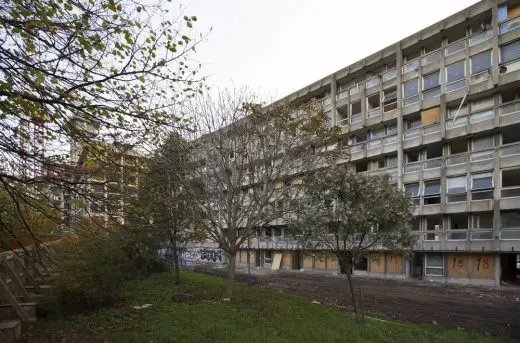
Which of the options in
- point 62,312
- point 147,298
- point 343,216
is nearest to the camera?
point 343,216

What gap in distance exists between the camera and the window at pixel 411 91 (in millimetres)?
30489

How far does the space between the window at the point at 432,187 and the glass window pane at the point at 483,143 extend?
11.2 ft

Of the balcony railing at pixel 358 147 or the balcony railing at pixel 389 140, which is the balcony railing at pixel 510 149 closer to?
the balcony railing at pixel 389 140

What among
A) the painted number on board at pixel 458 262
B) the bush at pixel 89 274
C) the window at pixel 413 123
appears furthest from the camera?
the window at pixel 413 123

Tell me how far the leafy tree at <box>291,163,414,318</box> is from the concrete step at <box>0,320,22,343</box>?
713 centimetres

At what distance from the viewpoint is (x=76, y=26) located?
537cm

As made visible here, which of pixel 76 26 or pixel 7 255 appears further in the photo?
pixel 7 255

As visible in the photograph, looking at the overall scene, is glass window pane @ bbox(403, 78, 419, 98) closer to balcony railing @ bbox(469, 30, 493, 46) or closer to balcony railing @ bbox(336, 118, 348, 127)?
balcony railing @ bbox(469, 30, 493, 46)

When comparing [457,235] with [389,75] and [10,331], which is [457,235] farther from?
[10,331]

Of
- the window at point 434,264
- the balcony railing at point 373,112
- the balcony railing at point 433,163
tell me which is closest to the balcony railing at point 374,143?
the balcony railing at point 373,112

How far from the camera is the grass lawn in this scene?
8867 millimetres

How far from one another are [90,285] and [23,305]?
1900mm

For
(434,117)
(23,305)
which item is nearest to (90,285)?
(23,305)

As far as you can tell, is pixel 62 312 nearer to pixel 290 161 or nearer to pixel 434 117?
pixel 290 161
